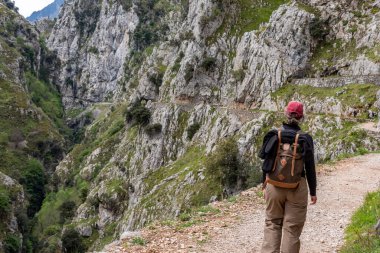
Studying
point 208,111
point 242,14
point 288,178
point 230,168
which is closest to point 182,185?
point 230,168

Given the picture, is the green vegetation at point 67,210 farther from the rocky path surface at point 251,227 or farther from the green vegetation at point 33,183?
the rocky path surface at point 251,227

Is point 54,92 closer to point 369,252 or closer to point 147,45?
point 147,45

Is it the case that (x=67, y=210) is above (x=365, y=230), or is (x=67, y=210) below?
below

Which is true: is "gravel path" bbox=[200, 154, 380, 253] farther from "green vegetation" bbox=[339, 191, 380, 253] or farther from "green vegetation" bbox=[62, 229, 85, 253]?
"green vegetation" bbox=[62, 229, 85, 253]

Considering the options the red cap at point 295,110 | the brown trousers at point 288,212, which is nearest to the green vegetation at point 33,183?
the brown trousers at point 288,212

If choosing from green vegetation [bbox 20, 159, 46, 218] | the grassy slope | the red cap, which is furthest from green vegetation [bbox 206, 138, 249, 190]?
green vegetation [bbox 20, 159, 46, 218]

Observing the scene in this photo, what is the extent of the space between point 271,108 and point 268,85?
4.51 meters

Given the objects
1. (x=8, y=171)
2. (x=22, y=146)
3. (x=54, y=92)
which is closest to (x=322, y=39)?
(x=8, y=171)

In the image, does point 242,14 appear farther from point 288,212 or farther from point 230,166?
point 288,212

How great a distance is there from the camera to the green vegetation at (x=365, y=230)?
8323mm

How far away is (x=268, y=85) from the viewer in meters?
53.1

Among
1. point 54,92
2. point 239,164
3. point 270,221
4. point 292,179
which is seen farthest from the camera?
point 54,92

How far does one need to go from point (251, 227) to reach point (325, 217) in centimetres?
289

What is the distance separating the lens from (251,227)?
13516mm
